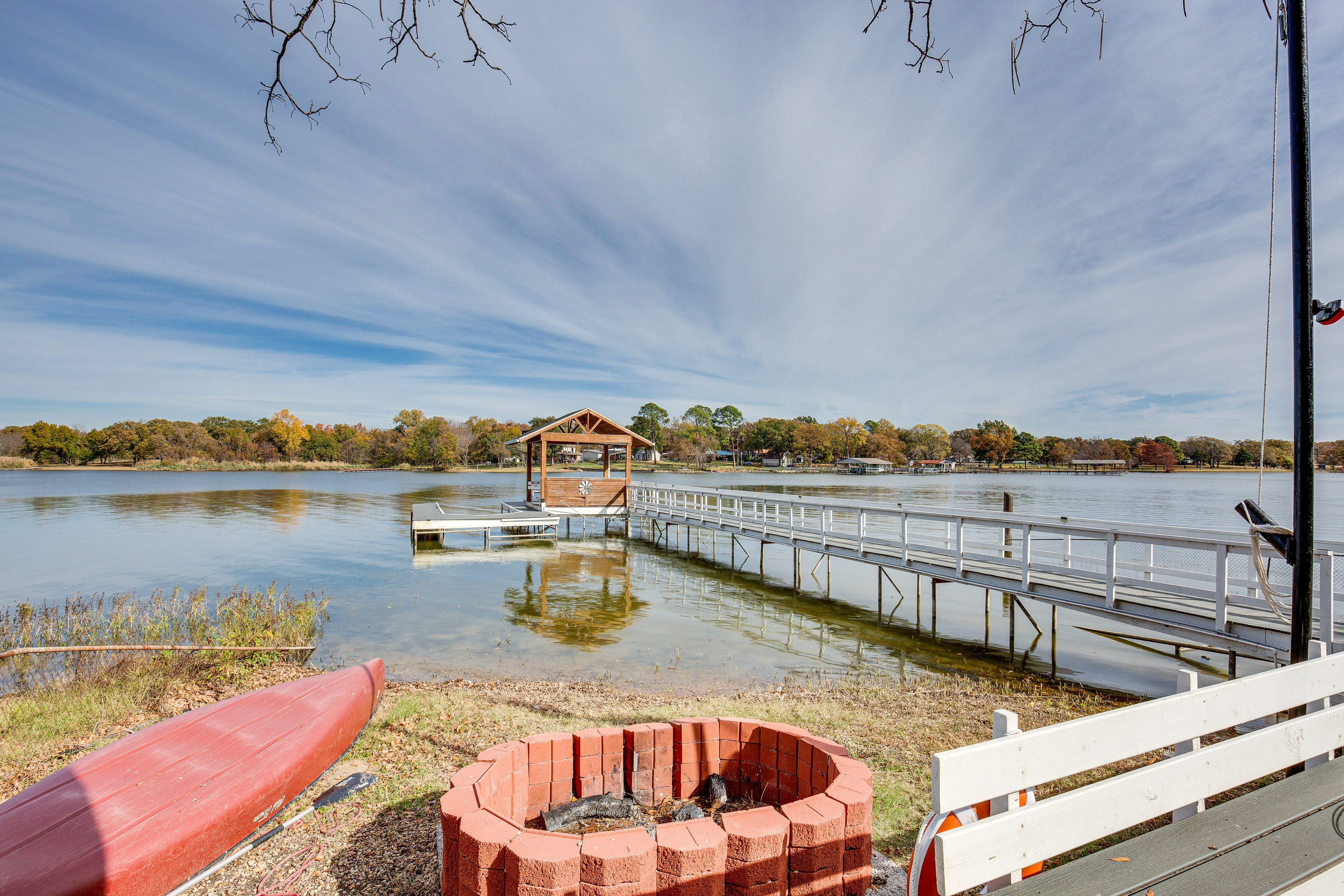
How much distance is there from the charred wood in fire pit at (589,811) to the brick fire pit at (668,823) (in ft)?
0.33

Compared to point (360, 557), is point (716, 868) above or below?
above

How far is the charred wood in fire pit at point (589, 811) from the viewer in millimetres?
3621

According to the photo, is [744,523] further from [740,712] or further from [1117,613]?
[740,712]

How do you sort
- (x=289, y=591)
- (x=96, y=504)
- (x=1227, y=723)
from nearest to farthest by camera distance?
(x=1227, y=723)
(x=289, y=591)
(x=96, y=504)

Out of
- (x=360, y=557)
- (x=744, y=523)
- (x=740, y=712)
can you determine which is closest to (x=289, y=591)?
(x=360, y=557)

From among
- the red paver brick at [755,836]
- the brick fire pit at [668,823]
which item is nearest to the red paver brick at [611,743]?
the brick fire pit at [668,823]

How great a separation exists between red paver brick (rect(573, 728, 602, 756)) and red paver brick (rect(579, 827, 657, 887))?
4.16ft

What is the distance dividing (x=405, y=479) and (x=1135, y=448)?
456 ft

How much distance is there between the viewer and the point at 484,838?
270 cm

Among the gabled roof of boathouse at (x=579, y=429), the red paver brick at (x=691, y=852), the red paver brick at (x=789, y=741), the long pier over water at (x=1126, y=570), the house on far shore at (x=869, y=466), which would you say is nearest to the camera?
the red paver brick at (x=691, y=852)

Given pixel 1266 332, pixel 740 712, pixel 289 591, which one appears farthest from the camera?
pixel 289 591

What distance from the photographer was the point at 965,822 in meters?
2.12

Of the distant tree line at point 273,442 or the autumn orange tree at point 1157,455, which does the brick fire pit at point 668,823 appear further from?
the autumn orange tree at point 1157,455

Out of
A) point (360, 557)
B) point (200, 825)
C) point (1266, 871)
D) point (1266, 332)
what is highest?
point (1266, 332)
